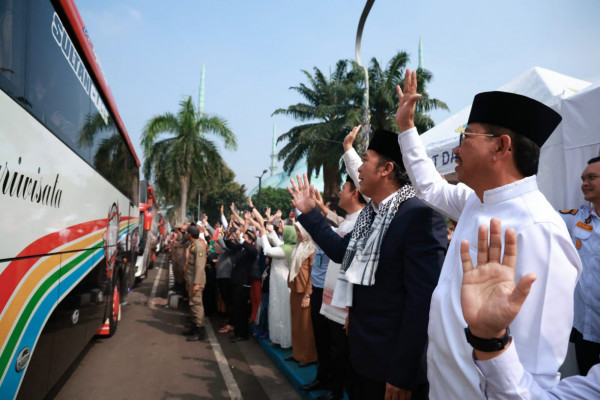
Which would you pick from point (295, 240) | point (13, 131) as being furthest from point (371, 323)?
point (295, 240)

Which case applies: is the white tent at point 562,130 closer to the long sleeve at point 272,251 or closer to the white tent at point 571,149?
the white tent at point 571,149

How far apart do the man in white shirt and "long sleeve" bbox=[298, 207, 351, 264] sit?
145 centimetres

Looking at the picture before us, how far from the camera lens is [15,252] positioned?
7.82ft

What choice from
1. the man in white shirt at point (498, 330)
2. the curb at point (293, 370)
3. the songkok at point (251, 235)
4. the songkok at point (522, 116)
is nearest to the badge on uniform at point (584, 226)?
the songkok at point (522, 116)

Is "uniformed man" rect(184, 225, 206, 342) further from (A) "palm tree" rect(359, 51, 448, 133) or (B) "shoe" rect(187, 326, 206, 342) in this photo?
(A) "palm tree" rect(359, 51, 448, 133)

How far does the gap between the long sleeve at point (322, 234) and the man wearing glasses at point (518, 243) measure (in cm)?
99

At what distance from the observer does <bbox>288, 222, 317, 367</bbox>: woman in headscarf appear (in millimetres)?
5285

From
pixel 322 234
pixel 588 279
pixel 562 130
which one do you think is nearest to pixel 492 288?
pixel 322 234

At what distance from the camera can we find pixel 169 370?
5312mm

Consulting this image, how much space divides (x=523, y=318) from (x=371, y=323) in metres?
1.01

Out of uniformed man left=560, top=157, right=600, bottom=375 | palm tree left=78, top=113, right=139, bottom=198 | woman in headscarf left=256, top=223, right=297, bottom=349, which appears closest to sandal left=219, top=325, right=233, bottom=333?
woman in headscarf left=256, top=223, right=297, bottom=349

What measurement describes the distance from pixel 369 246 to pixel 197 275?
5417 mm

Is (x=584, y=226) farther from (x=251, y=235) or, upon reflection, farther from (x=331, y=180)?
(x=331, y=180)

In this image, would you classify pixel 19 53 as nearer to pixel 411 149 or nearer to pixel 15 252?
pixel 15 252
